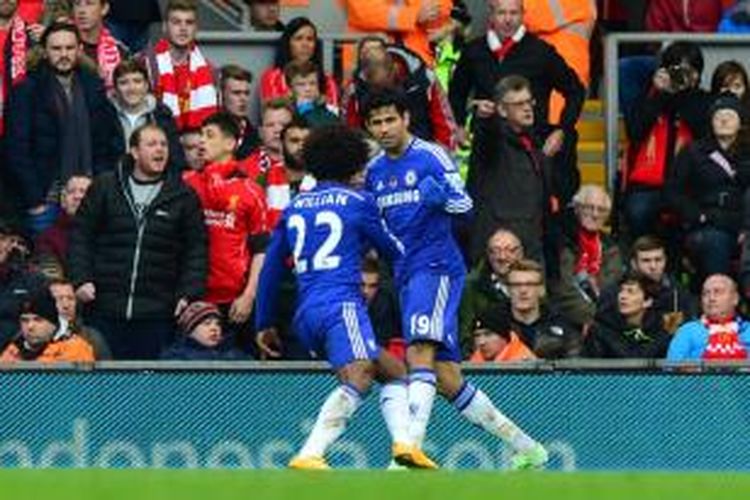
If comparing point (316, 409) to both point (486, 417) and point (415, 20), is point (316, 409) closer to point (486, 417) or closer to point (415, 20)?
point (486, 417)

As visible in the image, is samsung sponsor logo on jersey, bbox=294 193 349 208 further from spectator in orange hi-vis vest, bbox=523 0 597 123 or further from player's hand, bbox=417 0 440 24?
spectator in orange hi-vis vest, bbox=523 0 597 123

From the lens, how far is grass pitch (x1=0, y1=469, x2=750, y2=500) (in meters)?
13.8

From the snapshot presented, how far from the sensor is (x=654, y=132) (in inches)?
877

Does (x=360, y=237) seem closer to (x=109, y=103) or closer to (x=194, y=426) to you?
(x=194, y=426)

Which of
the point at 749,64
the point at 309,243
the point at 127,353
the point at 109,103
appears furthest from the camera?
the point at 749,64

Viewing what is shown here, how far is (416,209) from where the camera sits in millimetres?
16953

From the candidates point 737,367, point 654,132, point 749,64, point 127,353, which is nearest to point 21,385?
point 127,353

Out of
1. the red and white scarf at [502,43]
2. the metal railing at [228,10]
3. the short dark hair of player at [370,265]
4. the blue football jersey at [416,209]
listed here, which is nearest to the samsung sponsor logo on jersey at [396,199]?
the blue football jersey at [416,209]

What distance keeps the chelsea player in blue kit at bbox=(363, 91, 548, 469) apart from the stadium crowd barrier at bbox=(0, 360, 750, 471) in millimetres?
358

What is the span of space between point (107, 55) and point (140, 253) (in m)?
2.55

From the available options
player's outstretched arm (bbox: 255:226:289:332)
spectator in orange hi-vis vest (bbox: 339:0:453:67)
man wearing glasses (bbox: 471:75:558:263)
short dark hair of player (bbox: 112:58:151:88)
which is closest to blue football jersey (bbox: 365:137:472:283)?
player's outstretched arm (bbox: 255:226:289:332)

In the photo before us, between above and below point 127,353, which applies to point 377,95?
above

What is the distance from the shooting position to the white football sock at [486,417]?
16.9m

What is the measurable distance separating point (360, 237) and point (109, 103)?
15.1 ft
